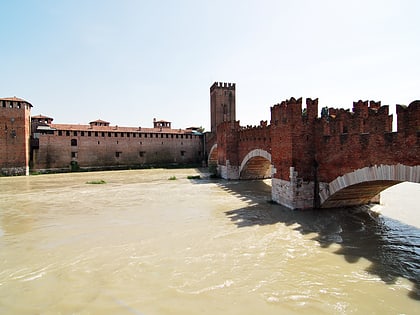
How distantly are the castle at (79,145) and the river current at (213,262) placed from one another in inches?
1011

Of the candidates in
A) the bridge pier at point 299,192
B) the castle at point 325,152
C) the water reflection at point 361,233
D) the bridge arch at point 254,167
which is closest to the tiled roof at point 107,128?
the castle at point 325,152

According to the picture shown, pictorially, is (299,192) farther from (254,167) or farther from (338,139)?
(254,167)

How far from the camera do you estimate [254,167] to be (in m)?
A: 20.7

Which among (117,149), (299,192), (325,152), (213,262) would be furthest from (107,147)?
(213,262)

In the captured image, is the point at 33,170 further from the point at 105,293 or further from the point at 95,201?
the point at 105,293

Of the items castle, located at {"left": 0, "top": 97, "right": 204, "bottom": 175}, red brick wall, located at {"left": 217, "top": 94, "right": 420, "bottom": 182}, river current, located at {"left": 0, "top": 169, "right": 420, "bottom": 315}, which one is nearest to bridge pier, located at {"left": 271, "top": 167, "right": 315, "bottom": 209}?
red brick wall, located at {"left": 217, "top": 94, "right": 420, "bottom": 182}

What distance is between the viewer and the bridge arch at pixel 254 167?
63.9 feet

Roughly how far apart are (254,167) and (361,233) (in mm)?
13195

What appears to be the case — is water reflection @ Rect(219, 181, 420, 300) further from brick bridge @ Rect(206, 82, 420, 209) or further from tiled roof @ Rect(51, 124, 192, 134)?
tiled roof @ Rect(51, 124, 192, 134)

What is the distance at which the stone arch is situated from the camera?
6559 millimetres

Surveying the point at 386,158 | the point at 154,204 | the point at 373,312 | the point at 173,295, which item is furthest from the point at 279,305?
the point at 154,204

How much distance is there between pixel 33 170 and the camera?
33.0 m

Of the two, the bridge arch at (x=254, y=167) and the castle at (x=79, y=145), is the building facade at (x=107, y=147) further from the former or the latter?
the bridge arch at (x=254, y=167)

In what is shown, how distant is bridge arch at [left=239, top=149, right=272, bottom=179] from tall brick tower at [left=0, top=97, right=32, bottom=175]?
87.5 feet
